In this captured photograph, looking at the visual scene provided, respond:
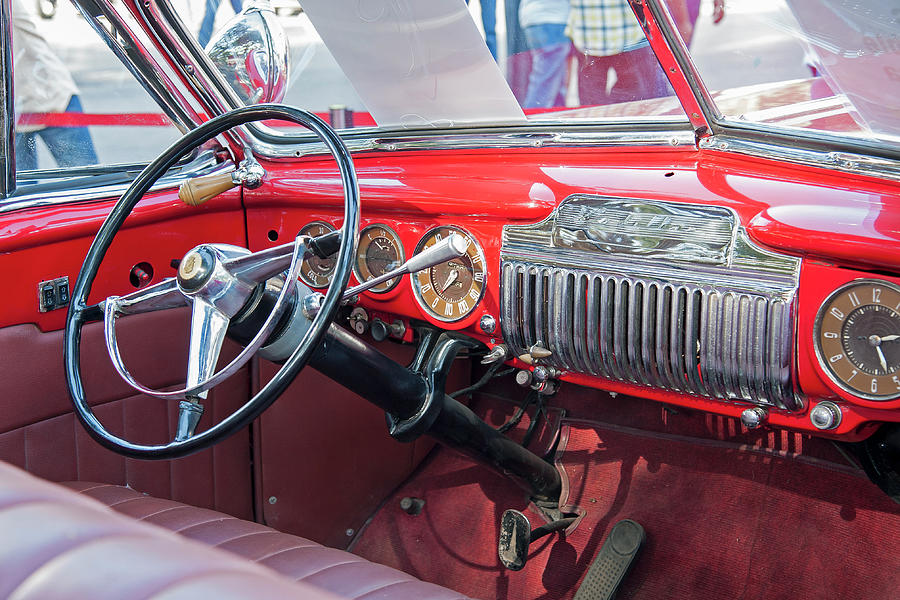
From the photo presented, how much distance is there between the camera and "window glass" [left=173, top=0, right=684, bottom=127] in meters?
1.73

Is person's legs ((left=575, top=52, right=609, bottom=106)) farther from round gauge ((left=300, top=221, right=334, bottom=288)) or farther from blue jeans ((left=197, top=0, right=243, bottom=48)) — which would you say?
blue jeans ((left=197, top=0, right=243, bottom=48))

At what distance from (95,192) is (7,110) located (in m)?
0.26

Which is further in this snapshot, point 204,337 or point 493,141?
point 493,141

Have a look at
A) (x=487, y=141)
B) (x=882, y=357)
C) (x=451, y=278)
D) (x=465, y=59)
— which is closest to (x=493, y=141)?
(x=487, y=141)

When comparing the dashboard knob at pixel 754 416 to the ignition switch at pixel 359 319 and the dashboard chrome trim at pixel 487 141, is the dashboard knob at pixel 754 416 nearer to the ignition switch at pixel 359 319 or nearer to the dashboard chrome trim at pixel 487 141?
the dashboard chrome trim at pixel 487 141

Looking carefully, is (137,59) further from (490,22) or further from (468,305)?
(468,305)

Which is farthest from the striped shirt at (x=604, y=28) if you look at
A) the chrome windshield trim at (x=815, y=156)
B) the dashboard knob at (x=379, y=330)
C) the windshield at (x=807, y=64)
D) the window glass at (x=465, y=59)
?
the dashboard knob at (x=379, y=330)

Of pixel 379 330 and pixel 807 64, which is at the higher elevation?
pixel 807 64

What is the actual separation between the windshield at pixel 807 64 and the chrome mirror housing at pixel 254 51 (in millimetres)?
1045

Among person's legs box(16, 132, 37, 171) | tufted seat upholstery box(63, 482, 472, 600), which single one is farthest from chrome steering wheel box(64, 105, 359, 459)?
person's legs box(16, 132, 37, 171)

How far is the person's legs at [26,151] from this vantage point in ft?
6.09

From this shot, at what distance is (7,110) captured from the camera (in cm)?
180

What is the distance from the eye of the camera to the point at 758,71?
1.62m

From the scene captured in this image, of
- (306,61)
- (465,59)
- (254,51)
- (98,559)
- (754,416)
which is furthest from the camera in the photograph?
(306,61)
